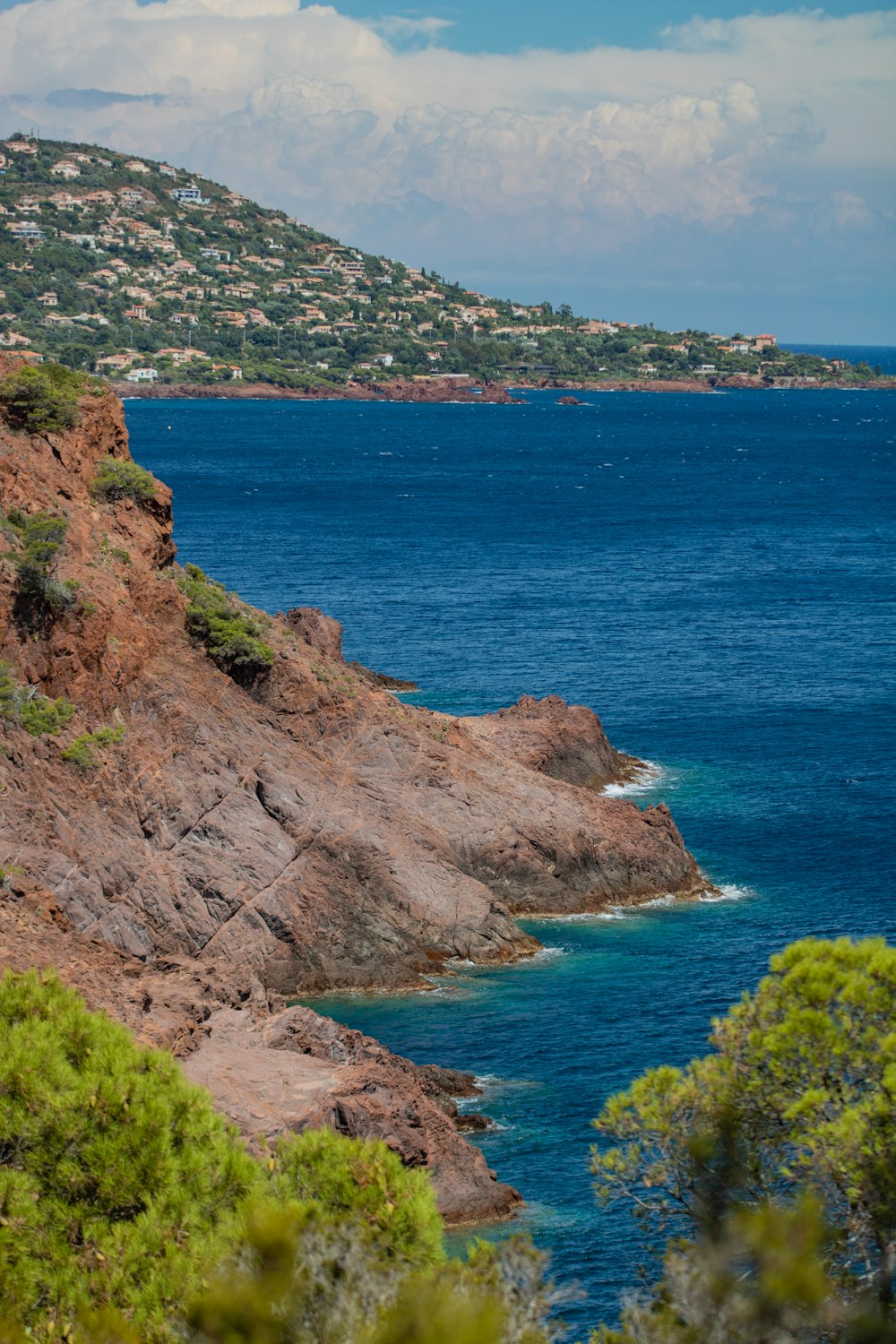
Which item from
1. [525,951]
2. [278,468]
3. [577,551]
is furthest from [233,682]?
[278,468]

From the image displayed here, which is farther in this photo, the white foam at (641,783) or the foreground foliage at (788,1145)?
the white foam at (641,783)

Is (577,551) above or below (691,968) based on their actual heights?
above

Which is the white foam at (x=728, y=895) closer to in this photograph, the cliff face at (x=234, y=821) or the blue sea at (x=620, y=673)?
the blue sea at (x=620, y=673)

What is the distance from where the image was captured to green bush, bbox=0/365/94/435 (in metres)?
49.9

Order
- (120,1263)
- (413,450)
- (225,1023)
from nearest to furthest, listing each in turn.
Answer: (120,1263) → (225,1023) → (413,450)

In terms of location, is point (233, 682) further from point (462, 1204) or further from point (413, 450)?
point (413, 450)

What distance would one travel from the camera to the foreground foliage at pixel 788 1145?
50.7 ft

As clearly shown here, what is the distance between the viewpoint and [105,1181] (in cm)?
1902

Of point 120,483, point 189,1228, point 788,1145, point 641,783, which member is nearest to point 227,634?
point 120,483

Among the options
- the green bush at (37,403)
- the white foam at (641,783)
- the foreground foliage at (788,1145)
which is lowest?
the white foam at (641,783)

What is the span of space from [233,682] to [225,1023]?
17043 millimetres

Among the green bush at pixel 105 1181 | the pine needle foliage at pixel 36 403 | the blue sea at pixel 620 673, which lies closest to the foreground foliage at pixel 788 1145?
the green bush at pixel 105 1181

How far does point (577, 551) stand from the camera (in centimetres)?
11612

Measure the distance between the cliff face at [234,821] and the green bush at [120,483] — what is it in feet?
0.89
